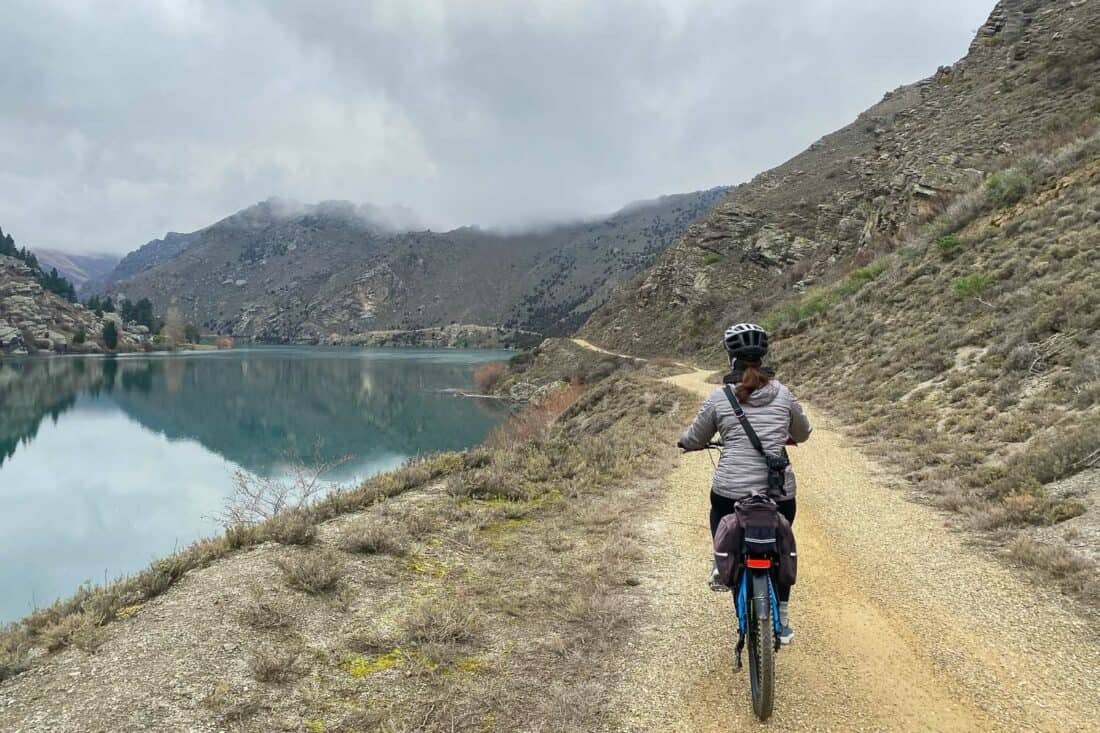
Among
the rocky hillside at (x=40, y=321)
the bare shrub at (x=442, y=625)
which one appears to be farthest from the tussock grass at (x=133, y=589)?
the rocky hillside at (x=40, y=321)

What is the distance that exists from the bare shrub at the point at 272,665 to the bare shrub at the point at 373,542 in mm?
2237

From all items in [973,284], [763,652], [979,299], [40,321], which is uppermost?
[40,321]

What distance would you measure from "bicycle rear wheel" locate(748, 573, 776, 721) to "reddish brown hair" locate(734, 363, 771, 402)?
1250mm

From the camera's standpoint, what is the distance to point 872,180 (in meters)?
45.4

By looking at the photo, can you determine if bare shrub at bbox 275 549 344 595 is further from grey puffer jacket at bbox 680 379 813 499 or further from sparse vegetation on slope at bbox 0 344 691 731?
grey puffer jacket at bbox 680 379 813 499

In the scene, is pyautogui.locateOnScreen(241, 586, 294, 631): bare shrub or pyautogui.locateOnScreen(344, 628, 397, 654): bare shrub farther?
pyautogui.locateOnScreen(241, 586, 294, 631): bare shrub

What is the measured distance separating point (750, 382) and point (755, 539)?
1.12 m

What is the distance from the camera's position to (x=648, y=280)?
62.4 m

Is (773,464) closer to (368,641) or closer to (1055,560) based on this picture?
(368,641)

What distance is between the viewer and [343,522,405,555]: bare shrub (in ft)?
22.0

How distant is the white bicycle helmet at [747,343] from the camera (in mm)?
4195

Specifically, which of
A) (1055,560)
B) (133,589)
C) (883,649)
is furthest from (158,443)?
(1055,560)

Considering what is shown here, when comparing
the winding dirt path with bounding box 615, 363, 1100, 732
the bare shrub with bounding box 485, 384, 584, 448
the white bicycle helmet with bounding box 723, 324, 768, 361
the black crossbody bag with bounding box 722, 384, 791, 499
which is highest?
the white bicycle helmet with bounding box 723, 324, 768, 361

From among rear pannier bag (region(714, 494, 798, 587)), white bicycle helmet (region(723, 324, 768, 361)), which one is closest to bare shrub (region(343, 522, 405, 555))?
rear pannier bag (region(714, 494, 798, 587))
